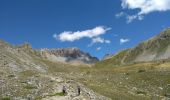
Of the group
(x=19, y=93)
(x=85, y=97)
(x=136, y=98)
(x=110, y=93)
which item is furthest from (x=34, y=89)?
(x=136, y=98)

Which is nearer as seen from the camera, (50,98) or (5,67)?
(50,98)

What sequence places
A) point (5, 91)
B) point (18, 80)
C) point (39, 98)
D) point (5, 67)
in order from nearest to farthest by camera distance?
1. point (39, 98)
2. point (5, 91)
3. point (18, 80)
4. point (5, 67)

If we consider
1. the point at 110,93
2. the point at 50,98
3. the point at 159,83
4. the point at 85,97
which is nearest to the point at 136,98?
the point at 110,93

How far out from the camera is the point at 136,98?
70188 mm

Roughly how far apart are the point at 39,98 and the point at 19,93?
14.6 ft

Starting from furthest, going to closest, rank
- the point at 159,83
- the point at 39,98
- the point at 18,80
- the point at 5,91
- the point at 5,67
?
A: the point at 159,83 < the point at 5,67 < the point at 18,80 < the point at 5,91 < the point at 39,98

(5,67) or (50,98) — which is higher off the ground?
(5,67)

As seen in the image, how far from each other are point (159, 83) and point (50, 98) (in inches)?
1982

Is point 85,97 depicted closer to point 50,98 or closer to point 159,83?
point 50,98

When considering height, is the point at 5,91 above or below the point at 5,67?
below

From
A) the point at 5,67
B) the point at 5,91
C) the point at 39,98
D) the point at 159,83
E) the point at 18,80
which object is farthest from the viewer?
the point at 159,83

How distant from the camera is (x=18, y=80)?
6938 centimetres

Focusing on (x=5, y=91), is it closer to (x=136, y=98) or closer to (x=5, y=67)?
(x=136, y=98)

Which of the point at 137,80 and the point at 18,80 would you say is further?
the point at 137,80
